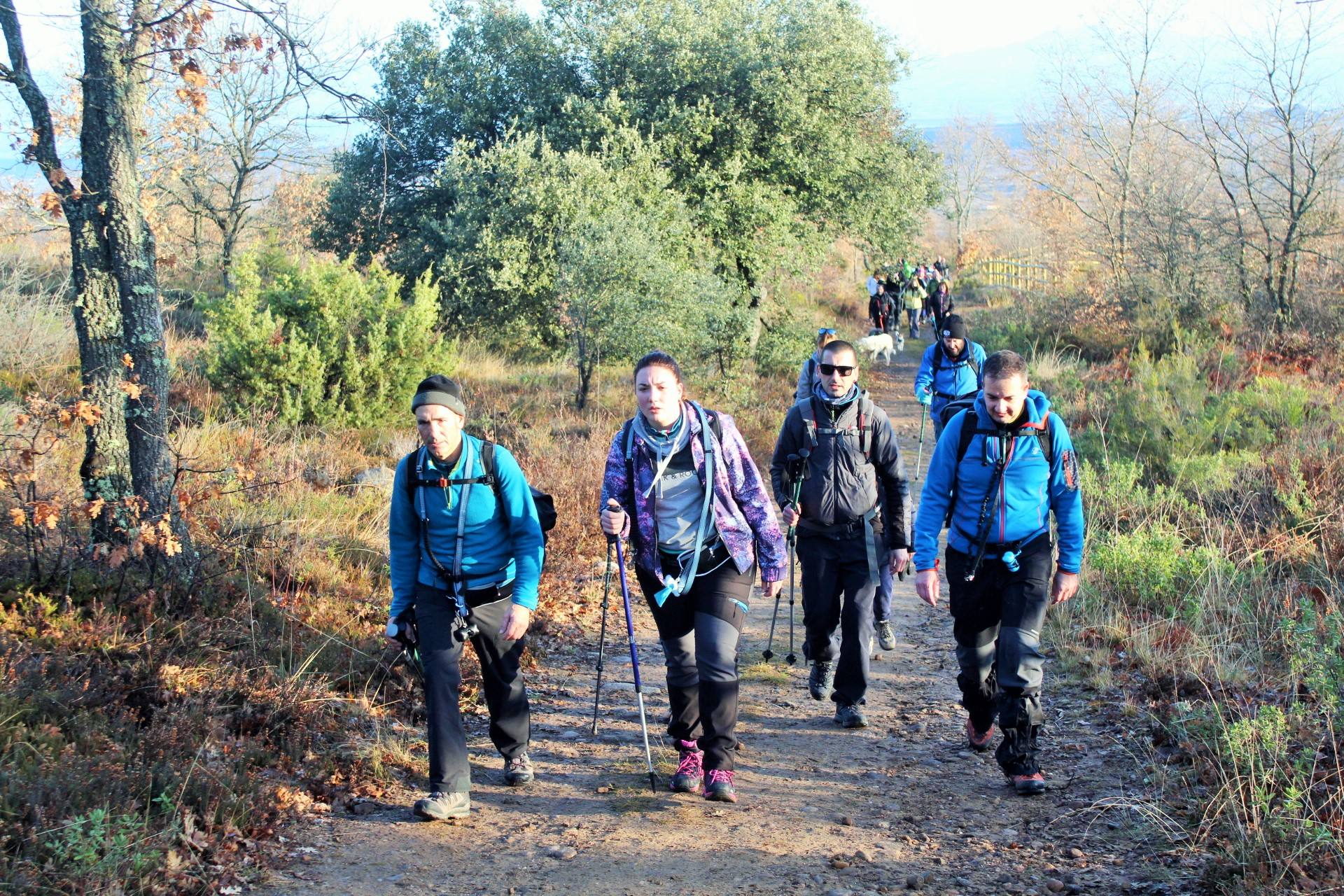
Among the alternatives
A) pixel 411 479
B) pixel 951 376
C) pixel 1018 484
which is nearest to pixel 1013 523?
pixel 1018 484

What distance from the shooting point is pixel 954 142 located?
80062 millimetres

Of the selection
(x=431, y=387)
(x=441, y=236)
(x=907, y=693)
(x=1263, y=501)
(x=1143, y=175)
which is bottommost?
(x=907, y=693)

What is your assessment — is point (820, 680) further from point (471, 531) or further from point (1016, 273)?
point (1016, 273)

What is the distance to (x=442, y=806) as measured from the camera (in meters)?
4.67

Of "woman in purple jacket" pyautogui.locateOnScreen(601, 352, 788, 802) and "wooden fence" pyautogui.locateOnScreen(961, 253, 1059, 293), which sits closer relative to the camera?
"woman in purple jacket" pyautogui.locateOnScreen(601, 352, 788, 802)

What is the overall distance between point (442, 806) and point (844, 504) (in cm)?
272

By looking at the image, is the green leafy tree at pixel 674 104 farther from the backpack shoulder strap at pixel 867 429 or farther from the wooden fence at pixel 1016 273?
the backpack shoulder strap at pixel 867 429

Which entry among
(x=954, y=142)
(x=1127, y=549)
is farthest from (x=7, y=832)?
(x=954, y=142)

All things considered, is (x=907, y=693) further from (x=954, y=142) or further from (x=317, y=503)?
(x=954, y=142)

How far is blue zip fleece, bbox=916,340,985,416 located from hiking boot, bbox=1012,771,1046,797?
183 inches

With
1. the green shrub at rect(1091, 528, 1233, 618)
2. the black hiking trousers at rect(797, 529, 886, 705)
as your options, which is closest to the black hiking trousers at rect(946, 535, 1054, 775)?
the black hiking trousers at rect(797, 529, 886, 705)

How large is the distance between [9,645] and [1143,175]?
21.2m

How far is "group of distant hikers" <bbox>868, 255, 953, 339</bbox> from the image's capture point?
A: 2744 cm

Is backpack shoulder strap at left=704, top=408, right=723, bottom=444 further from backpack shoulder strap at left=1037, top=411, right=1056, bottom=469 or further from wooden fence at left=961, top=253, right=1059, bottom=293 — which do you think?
wooden fence at left=961, top=253, right=1059, bottom=293
